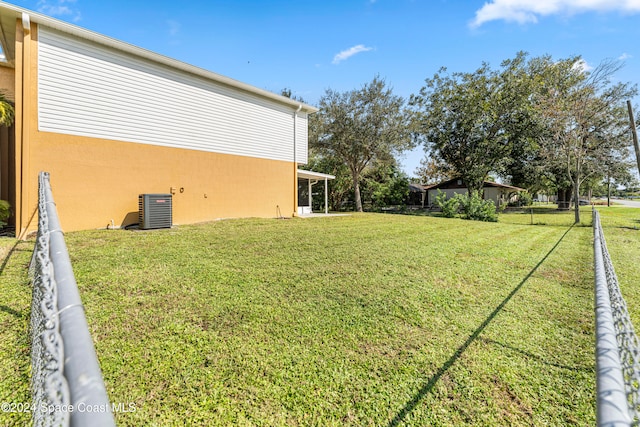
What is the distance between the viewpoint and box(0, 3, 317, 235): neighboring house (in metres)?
6.44

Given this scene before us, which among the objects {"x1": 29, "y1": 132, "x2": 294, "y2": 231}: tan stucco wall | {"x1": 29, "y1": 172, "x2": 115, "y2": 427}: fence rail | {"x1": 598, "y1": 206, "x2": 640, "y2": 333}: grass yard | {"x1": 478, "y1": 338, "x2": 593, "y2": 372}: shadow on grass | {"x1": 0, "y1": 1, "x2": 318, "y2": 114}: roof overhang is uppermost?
{"x1": 0, "y1": 1, "x2": 318, "y2": 114}: roof overhang

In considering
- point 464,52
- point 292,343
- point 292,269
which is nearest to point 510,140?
point 464,52

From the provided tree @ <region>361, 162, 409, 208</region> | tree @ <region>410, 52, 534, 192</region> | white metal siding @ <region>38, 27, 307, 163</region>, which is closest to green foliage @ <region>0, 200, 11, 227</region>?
white metal siding @ <region>38, 27, 307, 163</region>

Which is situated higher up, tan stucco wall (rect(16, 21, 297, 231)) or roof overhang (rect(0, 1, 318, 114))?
roof overhang (rect(0, 1, 318, 114))

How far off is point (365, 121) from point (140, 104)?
1444cm

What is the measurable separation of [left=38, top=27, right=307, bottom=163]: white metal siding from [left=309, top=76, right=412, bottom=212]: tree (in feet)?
27.9

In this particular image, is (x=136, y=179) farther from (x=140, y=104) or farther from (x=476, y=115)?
(x=476, y=115)

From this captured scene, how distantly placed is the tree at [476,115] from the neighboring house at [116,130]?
15.1 m

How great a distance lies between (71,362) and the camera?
0.63 meters

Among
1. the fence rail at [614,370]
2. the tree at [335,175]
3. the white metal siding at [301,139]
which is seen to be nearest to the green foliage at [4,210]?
the white metal siding at [301,139]

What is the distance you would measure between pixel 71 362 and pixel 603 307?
6.76 feet

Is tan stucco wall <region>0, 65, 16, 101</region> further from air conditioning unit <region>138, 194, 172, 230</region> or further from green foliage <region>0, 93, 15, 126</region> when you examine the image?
air conditioning unit <region>138, 194, 172, 230</region>

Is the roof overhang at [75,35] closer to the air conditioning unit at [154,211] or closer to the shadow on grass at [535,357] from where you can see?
the air conditioning unit at [154,211]

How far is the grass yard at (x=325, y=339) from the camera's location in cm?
192
